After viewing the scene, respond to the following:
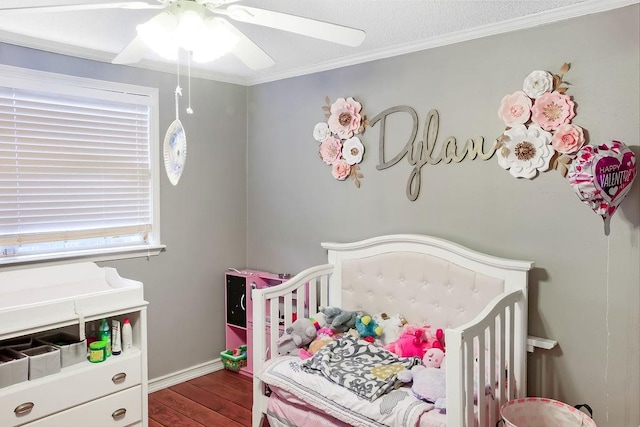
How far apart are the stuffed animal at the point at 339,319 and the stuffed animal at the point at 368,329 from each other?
75mm

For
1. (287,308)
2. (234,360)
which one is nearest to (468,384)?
(287,308)

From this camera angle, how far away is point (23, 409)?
222 centimetres

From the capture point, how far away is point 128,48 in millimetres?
1944

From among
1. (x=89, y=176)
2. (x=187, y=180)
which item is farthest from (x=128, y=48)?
(x=187, y=180)

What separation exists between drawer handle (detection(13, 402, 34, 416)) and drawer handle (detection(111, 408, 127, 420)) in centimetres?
42

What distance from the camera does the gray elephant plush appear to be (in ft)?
9.55

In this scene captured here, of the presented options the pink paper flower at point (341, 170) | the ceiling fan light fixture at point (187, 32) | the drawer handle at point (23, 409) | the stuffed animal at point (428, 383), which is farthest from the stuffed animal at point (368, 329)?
the ceiling fan light fixture at point (187, 32)

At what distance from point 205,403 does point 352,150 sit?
187 centimetres

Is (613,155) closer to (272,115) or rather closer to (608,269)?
(608,269)

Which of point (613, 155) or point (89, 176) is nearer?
point (613, 155)

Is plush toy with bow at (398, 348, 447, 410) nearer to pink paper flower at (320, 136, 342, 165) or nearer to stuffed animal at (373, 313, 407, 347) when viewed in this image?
stuffed animal at (373, 313, 407, 347)

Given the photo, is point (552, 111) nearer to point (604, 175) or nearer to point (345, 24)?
point (604, 175)

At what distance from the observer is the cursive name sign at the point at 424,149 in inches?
107

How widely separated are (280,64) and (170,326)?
6.39ft
